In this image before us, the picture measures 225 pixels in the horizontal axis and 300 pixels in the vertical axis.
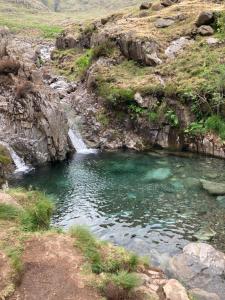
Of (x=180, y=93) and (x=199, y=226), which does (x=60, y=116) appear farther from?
(x=199, y=226)

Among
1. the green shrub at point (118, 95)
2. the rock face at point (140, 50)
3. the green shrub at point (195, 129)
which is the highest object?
the rock face at point (140, 50)

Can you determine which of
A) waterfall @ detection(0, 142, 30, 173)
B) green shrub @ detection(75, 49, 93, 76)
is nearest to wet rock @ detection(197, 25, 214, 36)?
green shrub @ detection(75, 49, 93, 76)

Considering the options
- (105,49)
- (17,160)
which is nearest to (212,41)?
(105,49)

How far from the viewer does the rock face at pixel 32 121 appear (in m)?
35.3

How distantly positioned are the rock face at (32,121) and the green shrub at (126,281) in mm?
22861

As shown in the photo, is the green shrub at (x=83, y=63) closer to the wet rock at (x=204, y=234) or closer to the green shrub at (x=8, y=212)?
the wet rock at (x=204, y=234)

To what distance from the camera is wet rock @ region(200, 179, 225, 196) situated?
27.2m

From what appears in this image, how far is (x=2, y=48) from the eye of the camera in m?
39.9

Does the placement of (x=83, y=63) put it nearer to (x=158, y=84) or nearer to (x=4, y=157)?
(x=158, y=84)

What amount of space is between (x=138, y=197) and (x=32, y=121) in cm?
1319

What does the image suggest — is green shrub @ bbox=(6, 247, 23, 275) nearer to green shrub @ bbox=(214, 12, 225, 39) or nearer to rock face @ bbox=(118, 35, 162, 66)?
rock face @ bbox=(118, 35, 162, 66)

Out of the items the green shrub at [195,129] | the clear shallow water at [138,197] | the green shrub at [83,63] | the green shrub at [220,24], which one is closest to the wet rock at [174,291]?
the clear shallow water at [138,197]

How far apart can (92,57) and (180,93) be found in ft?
53.3

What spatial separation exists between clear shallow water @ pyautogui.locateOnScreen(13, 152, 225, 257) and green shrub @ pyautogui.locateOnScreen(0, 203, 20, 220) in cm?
614
